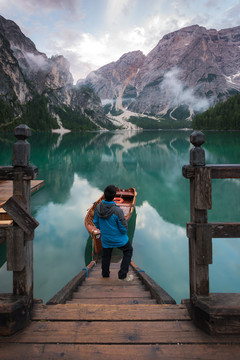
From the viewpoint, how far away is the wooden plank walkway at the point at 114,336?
2.78 metres

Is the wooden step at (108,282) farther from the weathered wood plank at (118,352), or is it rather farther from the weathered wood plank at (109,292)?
the weathered wood plank at (118,352)

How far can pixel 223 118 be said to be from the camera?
10669 cm

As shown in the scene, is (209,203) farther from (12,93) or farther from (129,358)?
(12,93)

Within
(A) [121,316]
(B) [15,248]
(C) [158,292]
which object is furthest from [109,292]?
(B) [15,248]

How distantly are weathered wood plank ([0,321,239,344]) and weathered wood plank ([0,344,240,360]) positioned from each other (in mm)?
79

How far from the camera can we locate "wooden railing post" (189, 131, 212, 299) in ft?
11.2

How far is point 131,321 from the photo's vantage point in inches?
133

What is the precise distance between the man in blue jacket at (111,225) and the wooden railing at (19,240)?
1.95 metres

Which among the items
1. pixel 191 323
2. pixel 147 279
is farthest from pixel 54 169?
pixel 191 323

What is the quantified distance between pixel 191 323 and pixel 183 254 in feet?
25.8

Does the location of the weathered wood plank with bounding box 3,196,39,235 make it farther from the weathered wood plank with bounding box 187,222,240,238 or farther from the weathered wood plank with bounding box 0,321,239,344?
the weathered wood plank with bounding box 187,222,240,238

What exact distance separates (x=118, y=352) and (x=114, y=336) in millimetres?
268

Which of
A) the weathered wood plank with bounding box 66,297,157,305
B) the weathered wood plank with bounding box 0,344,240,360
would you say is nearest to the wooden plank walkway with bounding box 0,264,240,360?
the weathered wood plank with bounding box 0,344,240,360

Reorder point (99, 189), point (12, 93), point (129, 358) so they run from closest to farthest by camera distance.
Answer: point (129, 358), point (99, 189), point (12, 93)
